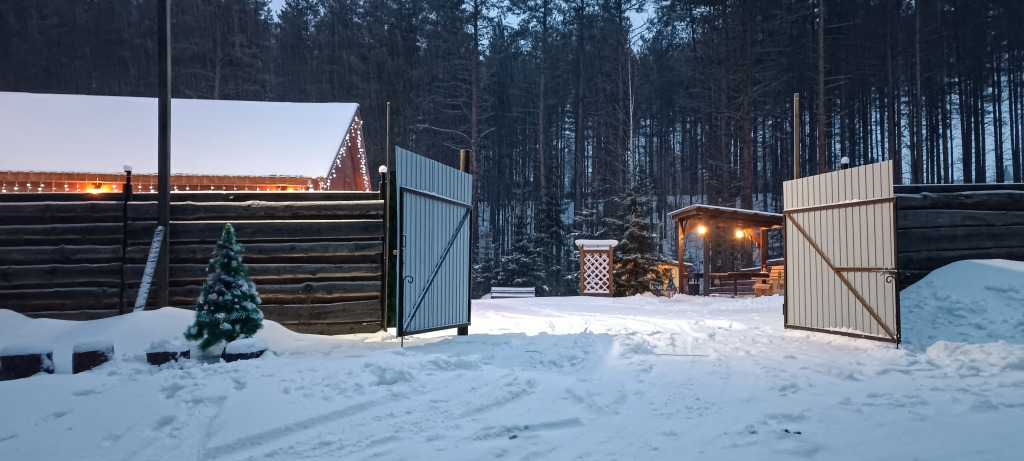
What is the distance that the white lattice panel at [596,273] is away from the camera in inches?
735

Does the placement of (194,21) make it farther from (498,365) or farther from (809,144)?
(809,144)

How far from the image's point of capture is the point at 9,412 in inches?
169

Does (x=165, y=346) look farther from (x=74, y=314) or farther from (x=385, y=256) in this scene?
(x=74, y=314)

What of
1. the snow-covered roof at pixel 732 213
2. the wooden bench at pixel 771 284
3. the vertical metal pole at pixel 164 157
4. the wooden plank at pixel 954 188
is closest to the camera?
the vertical metal pole at pixel 164 157

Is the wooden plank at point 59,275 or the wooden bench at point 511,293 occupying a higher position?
the wooden plank at point 59,275

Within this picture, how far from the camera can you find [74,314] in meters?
7.92

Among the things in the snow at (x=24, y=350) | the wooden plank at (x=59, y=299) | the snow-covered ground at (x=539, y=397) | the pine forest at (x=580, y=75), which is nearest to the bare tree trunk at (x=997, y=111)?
the pine forest at (x=580, y=75)

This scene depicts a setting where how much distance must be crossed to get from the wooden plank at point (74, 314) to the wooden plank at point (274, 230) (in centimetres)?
108

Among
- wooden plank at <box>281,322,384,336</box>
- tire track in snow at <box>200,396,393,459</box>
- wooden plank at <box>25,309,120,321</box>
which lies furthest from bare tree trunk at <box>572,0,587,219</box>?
tire track in snow at <box>200,396,393,459</box>

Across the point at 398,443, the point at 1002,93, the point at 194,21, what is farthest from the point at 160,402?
the point at 1002,93

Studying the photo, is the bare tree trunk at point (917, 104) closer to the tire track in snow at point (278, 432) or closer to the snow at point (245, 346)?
the snow at point (245, 346)

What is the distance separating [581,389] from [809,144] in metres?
29.2

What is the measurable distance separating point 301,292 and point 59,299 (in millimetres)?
3306

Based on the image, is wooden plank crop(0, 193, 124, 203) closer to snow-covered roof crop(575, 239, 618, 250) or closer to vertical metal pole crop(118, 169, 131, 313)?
vertical metal pole crop(118, 169, 131, 313)
